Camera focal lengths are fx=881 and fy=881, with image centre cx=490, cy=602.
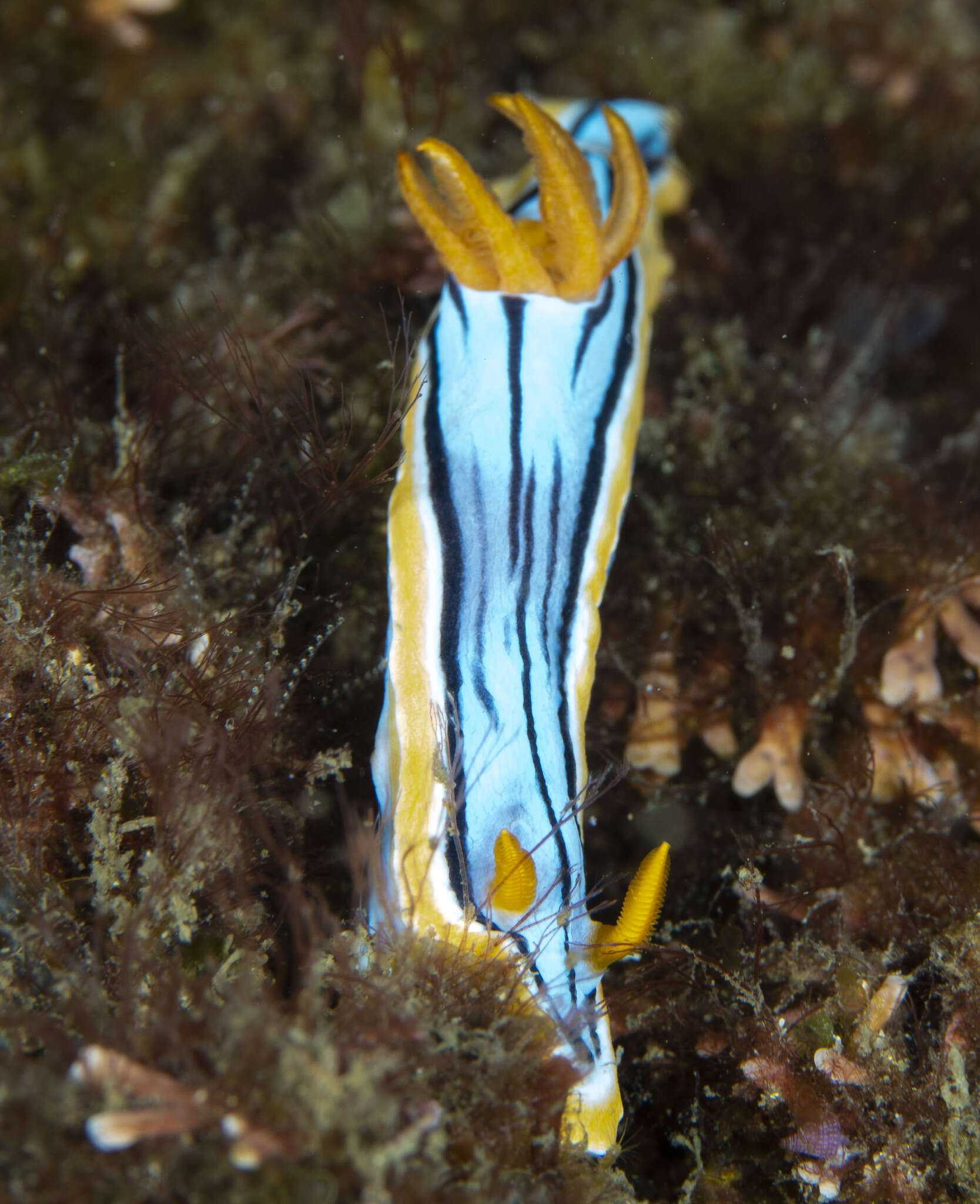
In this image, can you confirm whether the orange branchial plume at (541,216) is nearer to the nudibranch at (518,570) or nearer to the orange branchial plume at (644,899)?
the nudibranch at (518,570)

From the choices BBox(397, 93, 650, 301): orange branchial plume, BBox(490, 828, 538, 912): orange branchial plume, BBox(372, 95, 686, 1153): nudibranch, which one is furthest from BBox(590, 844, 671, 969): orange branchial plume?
BBox(397, 93, 650, 301): orange branchial plume

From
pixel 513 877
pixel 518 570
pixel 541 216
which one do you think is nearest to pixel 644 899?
pixel 513 877

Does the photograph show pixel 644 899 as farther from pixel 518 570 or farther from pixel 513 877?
pixel 518 570

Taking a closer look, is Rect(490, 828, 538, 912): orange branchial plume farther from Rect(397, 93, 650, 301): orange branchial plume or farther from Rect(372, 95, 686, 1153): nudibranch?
Rect(397, 93, 650, 301): orange branchial plume

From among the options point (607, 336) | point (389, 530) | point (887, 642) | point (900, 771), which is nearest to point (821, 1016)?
point (900, 771)

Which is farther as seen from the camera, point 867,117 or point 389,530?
point 867,117

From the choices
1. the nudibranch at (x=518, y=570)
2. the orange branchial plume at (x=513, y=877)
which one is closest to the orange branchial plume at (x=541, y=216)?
the nudibranch at (x=518, y=570)

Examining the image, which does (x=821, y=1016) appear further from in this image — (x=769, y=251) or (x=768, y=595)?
(x=769, y=251)
